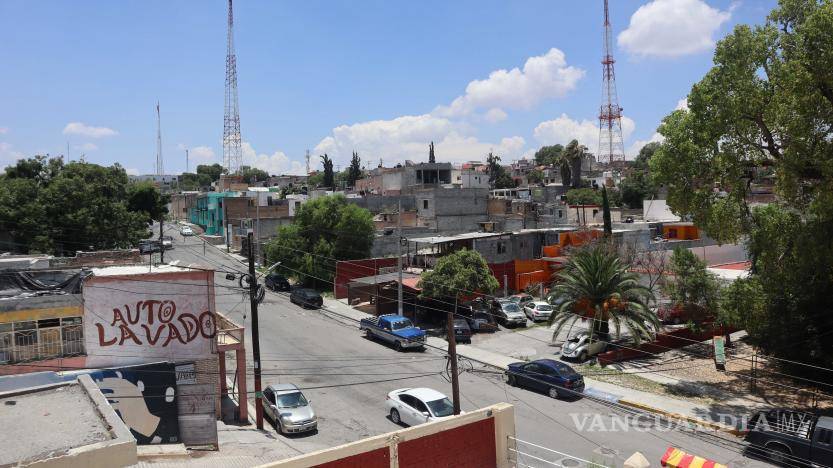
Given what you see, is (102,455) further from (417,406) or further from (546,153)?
(546,153)

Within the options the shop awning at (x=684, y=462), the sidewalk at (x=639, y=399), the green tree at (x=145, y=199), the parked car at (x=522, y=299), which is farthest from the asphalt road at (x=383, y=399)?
the green tree at (x=145, y=199)

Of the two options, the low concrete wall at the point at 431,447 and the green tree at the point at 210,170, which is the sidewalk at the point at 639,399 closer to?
the low concrete wall at the point at 431,447

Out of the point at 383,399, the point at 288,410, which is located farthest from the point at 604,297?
the point at 288,410

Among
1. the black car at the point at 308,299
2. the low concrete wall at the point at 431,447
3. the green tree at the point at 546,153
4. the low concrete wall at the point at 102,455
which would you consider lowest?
the black car at the point at 308,299

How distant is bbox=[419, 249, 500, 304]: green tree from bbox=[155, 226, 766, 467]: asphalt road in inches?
197

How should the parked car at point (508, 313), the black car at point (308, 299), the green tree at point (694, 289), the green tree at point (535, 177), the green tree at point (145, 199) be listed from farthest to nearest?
the green tree at point (535, 177), the green tree at point (145, 199), the black car at point (308, 299), the parked car at point (508, 313), the green tree at point (694, 289)

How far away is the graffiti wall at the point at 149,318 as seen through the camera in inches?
728

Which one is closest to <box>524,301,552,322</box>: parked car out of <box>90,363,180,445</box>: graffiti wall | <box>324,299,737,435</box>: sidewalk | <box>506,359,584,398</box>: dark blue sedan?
Result: <box>324,299,737,435</box>: sidewalk

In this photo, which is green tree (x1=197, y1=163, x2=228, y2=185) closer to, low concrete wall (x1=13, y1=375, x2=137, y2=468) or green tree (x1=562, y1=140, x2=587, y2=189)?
green tree (x1=562, y1=140, x2=587, y2=189)

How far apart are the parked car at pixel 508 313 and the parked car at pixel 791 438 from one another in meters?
18.8

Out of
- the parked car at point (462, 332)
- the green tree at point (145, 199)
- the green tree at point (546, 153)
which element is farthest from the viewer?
the green tree at point (546, 153)

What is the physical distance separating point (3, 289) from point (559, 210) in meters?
57.2

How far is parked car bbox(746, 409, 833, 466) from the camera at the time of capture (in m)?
15.9

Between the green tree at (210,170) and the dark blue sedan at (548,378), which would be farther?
the green tree at (210,170)
